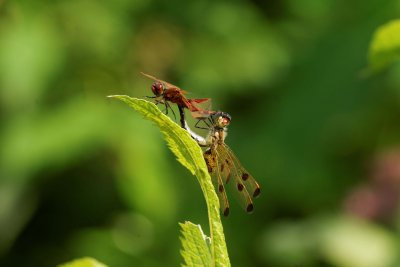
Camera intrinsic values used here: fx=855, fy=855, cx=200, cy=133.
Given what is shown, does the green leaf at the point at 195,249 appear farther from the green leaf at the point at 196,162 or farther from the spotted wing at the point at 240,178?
the spotted wing at the point at 240,178

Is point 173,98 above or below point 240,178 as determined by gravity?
above

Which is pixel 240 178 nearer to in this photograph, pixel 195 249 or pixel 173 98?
pixel 173 98

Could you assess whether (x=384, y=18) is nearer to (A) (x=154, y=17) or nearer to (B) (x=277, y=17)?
(B) (x=277, y=17)

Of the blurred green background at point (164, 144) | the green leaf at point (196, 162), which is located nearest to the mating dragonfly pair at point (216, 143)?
the green leaf at point (196, 162)

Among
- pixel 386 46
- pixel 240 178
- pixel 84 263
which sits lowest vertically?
pixel 240 178

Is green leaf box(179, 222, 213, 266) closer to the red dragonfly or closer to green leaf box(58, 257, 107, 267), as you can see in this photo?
green leaf box(58, 257, 107, 267)

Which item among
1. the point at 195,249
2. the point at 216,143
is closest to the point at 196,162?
the point at 195,249
